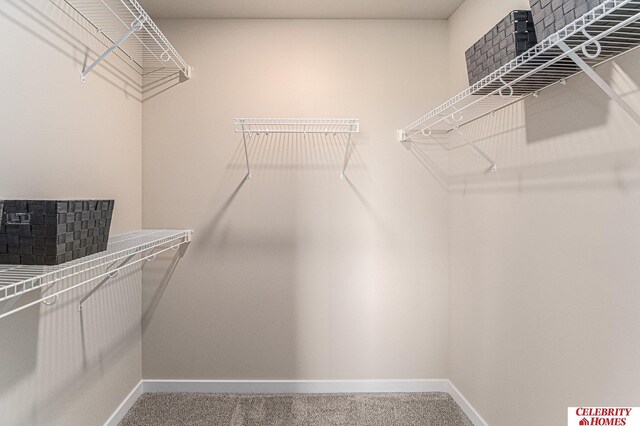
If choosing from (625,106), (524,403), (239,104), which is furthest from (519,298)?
(239,104)

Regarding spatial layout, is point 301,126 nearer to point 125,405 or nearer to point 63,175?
point 63,175

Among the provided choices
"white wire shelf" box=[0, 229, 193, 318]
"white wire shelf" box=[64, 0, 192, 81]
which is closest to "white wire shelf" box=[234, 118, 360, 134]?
"white wire shelf" box=[64, 0, 192, 81]

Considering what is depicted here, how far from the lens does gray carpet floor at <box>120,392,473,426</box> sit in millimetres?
2012

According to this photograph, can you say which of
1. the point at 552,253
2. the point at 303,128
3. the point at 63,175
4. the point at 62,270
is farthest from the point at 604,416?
the point at 63,175

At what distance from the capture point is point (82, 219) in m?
1.16

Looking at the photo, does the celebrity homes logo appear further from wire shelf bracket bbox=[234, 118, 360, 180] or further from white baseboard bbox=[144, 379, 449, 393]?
wire shelf bracket bbox=[234, 118, 360, 180]

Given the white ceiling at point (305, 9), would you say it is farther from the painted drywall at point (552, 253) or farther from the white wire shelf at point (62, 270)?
the white wire shelf at point (62, 270)

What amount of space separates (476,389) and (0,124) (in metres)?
2.26

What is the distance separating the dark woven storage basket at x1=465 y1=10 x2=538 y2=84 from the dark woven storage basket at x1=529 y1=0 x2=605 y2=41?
8cm

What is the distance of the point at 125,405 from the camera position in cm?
207

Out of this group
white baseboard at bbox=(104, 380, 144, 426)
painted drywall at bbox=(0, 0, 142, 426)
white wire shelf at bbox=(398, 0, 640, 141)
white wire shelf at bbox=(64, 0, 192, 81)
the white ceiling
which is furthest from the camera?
the white ceiling

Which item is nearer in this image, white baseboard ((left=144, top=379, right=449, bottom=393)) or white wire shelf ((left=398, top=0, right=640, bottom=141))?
white wire shelf ((left=398, top=0, right=640, bottom=141))

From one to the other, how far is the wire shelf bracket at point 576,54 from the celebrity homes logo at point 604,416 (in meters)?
0.80

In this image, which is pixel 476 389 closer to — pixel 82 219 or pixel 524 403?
pixel 524 403
